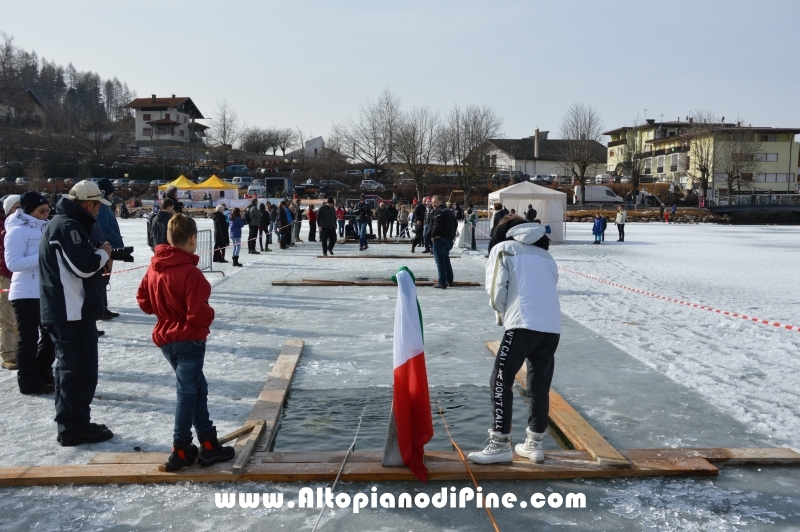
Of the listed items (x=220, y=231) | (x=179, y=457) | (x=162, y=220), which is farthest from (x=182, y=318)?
(x=220, y=231)

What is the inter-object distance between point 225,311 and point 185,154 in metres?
82.0

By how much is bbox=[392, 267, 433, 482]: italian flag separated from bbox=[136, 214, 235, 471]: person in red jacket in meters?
1.22

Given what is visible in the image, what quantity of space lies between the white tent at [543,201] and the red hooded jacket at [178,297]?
24.5 m

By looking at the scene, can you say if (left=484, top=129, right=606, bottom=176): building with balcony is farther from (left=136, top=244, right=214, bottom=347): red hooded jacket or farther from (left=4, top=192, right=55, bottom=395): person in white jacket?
(left=136, top=244, right=214, bottom=347): red hooded jacket

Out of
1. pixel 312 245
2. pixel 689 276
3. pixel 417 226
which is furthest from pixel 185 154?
pixel 689 276

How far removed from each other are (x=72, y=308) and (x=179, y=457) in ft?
4.75

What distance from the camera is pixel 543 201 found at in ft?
96.7

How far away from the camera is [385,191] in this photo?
6669 centimetres

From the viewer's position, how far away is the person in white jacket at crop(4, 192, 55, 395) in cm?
609

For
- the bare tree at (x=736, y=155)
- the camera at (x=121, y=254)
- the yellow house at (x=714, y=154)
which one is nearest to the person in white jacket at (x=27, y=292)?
the camera at (x=121, y=254)

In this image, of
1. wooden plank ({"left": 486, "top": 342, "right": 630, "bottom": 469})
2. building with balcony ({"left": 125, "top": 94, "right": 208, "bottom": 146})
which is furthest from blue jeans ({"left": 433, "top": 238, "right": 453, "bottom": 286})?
building with balcony ({"left": 125, "top": 94, "right": 208, "bottom": 146})

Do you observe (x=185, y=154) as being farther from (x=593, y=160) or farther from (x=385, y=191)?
(x=593, y=160)

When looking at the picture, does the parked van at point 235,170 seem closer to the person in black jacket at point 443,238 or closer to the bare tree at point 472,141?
the bare tree at point 472,141

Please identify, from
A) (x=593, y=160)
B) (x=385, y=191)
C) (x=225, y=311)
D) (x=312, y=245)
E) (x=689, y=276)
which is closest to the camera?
(x=225, y=311)
